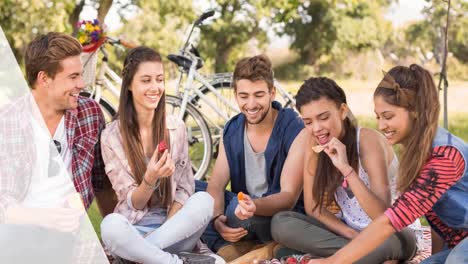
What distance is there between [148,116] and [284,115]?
0.61 m

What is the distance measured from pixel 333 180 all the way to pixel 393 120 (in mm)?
514

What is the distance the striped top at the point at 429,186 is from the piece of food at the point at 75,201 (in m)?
1.17

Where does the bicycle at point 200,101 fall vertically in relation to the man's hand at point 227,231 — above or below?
above

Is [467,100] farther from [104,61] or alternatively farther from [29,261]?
[29,261]

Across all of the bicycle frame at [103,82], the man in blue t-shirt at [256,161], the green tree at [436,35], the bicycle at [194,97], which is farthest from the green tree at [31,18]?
the green tree at [436,35]

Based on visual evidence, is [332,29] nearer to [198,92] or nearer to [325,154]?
[198,92]

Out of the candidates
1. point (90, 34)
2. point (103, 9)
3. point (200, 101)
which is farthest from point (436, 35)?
point (90, 34)

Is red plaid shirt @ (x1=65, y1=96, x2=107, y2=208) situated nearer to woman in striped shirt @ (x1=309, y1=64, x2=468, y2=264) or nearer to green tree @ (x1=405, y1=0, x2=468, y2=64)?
woman in striped shirt @ (x1=309, y1=64, x2=468, y2=264)

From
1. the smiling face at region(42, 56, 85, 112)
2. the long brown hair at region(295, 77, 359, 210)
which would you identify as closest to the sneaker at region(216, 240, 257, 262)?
the long brown hair at region(295, 77, 359, 210)

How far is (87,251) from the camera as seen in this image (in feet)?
9.14

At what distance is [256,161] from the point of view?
3.20 meters

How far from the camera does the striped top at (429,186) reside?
2.30 meters

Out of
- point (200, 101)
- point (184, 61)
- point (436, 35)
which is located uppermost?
point (436, 35)

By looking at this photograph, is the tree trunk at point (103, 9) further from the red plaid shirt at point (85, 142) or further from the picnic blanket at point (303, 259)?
the picnic blanket at point (303, 259)
